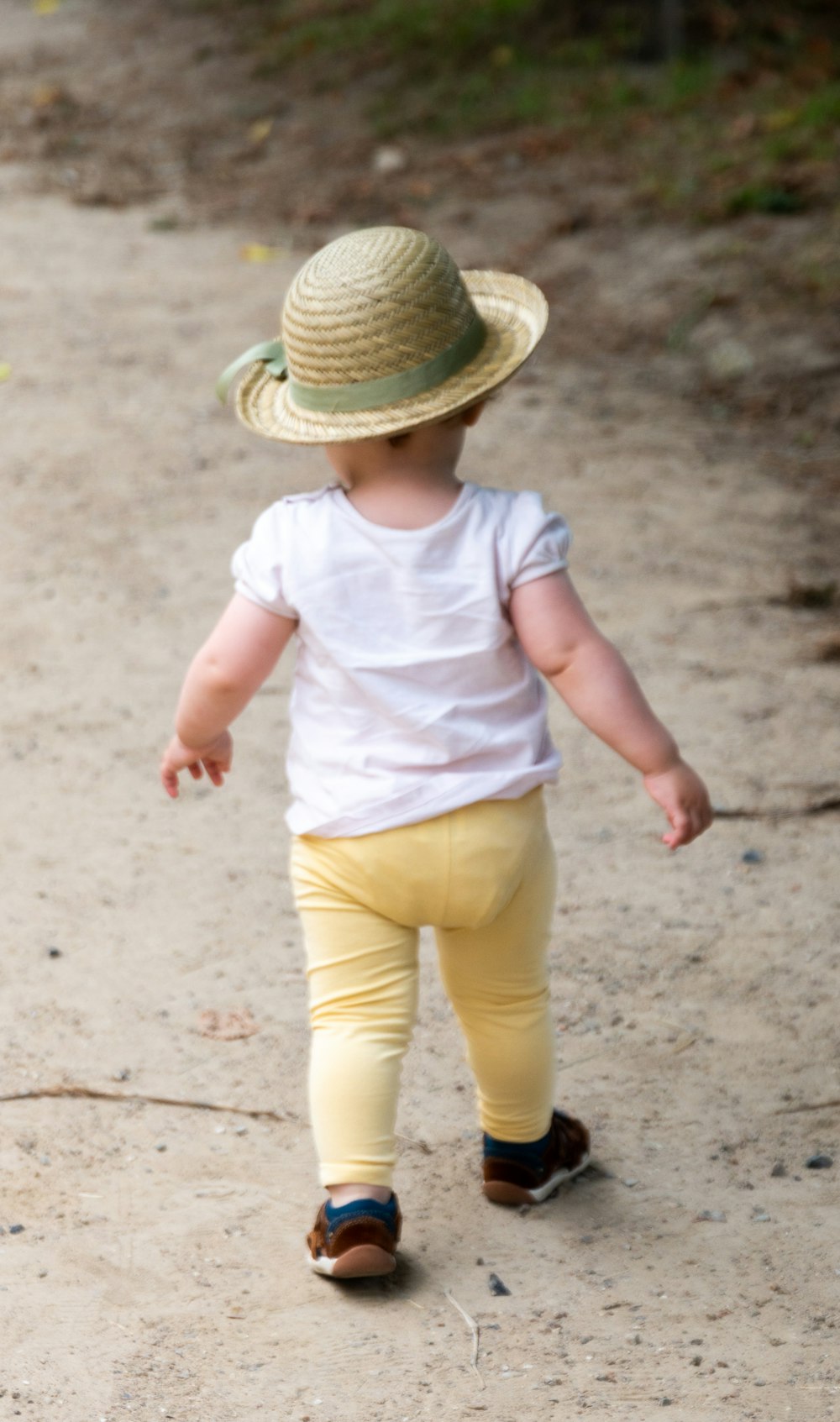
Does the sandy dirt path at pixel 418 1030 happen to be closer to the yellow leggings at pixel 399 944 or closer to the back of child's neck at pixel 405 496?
the yellow leggings at pixel 399 944

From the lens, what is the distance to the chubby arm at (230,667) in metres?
2.18

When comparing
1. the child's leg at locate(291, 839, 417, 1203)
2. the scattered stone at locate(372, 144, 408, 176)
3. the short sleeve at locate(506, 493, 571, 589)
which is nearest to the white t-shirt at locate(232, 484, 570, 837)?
the short sleeve at locate(506, 493, 571, 589)

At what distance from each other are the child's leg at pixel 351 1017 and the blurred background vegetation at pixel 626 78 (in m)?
5.22

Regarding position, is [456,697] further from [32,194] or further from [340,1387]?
[32,194]

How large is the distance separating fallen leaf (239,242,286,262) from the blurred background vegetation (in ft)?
4.86

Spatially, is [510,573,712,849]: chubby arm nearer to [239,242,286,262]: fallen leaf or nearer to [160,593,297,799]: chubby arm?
[160,593,297,799]: chubby arm

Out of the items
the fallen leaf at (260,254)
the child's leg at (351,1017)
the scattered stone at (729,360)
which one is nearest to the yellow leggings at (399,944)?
the child's leg at (351,1017)

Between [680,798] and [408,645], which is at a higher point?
[408,645]

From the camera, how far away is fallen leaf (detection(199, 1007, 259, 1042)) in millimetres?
2834

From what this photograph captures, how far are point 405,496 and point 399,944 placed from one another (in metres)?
0.60

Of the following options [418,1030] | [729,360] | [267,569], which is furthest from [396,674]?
[729,360]

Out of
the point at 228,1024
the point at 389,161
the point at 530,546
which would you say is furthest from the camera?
the point at 389,161

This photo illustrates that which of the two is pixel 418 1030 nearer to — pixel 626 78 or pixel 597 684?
pixel 597 684

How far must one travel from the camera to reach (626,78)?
27.0 feet
